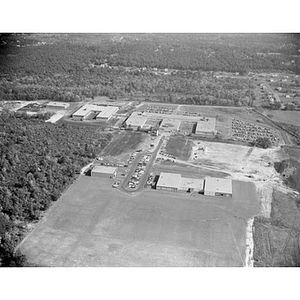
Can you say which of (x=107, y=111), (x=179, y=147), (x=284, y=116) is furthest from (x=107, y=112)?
(x=284, y=116)

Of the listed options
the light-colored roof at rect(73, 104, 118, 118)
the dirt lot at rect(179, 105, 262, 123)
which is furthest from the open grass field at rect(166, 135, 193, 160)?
the light-colored roof at rect(73, 104, 118, 118)

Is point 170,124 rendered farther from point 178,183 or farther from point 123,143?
point 178,183

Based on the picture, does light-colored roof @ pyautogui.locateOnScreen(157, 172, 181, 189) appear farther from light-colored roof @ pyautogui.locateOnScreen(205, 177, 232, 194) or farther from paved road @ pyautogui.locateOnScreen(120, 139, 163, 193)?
light-colored roof @ pyautogui.locateOnScreen(205, 177, 232, 194)

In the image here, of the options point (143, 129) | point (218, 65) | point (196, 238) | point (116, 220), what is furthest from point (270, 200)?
point (218, 65)

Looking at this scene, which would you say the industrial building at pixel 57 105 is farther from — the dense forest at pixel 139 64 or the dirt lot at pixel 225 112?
the dirt lot at pixel 225 112

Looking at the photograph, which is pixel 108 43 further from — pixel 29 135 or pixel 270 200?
pixel 270 200
